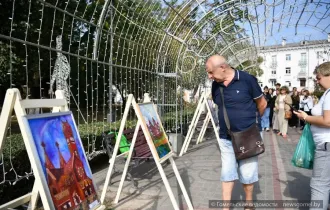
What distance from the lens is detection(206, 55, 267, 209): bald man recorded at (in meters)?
3.10

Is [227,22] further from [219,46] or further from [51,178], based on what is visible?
[51,178]

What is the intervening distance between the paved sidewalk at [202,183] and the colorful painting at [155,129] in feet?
2.53

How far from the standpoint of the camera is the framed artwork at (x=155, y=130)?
12.0 ft

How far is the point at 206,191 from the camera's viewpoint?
4.54 meters

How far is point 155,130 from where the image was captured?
386 cm

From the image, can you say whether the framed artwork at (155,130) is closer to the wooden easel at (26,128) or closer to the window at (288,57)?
the wooden easel at (26,128)

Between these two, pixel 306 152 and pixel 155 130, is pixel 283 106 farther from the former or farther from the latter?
pixel 155 130

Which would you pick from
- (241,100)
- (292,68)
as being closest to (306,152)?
(241,100)

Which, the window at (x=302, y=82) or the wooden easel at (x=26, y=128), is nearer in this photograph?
the wooden easel at (x=26, y=128)

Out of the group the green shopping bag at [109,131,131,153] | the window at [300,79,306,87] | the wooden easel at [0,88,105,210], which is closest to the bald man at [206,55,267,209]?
the wooden easel at [0,88,105,210]

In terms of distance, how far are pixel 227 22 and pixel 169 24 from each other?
2545mm

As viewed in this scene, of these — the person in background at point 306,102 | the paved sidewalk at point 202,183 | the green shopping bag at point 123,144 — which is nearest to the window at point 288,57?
the person in background at point 306,102

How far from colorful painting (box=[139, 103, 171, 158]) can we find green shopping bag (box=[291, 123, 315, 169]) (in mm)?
1487

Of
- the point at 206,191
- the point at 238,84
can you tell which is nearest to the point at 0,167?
the point at 206,191
